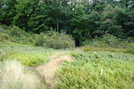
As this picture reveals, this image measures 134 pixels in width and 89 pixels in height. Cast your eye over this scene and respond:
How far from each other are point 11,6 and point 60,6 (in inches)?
499

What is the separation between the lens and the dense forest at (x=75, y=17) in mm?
18938

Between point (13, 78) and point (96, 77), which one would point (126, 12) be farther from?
point (13, 78)

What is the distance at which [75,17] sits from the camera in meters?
22.5

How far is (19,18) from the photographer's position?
879 inches

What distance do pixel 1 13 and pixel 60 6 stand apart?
1430 cm

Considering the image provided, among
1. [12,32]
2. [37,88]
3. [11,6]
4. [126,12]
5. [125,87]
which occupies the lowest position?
[37,88]

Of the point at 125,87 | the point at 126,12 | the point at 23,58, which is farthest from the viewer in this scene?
the point at 126,12

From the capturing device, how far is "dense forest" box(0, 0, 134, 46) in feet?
62.1

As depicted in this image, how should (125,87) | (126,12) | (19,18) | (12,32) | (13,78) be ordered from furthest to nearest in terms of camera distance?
(19,18) < (126,12) < (12,32) < (13,78) < (125,87)

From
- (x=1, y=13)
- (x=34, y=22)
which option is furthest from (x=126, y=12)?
(x=1, y=13)

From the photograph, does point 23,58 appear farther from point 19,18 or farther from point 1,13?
point 1,13

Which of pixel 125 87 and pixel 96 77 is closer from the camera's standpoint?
pixel 125 87

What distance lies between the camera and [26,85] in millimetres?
3260

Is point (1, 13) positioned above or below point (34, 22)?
above
